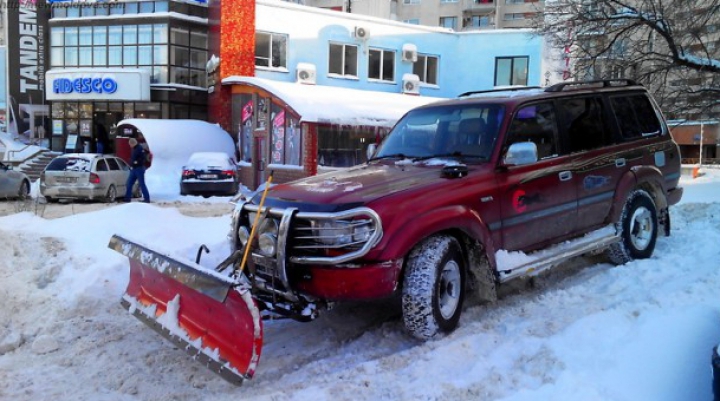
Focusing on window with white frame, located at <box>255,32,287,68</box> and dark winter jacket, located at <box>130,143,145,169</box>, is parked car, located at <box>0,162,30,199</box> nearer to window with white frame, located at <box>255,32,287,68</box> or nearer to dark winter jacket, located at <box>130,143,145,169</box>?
dark winter jacket, located at <box>130,143,145,169</box>

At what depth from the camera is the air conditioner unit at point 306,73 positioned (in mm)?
25469

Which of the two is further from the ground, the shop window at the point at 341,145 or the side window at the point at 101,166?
the shop window at the point at 341,145

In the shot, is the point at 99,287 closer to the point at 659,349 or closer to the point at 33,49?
the point at 659,349

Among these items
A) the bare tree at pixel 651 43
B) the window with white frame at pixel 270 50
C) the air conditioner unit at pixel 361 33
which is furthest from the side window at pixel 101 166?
the air conditioner unit at pixel 361 33

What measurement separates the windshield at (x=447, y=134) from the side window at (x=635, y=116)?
78.3 inches

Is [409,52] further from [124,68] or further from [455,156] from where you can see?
[455,156]

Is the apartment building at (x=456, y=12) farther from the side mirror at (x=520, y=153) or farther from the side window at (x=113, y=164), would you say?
the side mirror at (x=520, y=153)

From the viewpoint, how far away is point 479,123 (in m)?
5.56

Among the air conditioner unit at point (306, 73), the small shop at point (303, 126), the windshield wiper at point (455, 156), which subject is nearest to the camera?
the windshield wiper at point (455, 156)

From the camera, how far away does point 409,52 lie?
28.6m

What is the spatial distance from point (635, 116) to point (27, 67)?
37748 millimetres

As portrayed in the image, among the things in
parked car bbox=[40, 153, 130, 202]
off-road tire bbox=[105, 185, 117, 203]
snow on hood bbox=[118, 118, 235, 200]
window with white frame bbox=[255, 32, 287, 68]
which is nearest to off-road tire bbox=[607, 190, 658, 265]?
parked car bbox=[40, 153, 130, 202]

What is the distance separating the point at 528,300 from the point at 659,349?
170 cm

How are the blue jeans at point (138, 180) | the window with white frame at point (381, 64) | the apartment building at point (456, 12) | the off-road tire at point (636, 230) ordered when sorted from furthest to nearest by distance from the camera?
the apartment building at point (456, 12), the window with white frame at point (381, 64), the blue jeans at point (138, 180), the off-road tire at point (636, 230)
